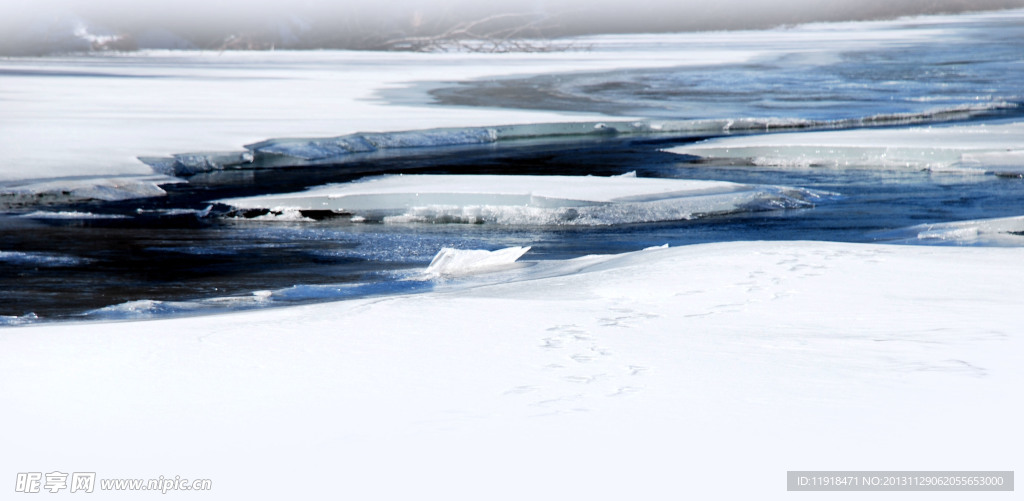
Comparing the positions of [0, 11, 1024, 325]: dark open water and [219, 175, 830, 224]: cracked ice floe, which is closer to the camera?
[0, 11, 1024, 325]: dark open water

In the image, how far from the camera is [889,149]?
31.2 ft

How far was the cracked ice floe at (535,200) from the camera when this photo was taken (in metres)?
6.91

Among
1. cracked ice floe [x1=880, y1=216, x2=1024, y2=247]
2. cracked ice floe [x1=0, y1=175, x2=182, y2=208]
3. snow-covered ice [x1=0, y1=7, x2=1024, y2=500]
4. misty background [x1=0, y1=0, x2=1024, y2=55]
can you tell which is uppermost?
misty background [x1=0, y1=0, x2=1024, y2=55]

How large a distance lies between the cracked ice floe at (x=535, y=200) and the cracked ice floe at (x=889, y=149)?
2.05 meters

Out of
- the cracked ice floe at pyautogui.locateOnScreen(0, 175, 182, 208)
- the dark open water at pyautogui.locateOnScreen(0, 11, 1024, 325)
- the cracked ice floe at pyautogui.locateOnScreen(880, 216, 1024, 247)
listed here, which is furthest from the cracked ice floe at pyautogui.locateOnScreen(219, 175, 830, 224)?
the cracked ice floe at pyautogui.locateOnScreen(880, 216, 1024, 247)

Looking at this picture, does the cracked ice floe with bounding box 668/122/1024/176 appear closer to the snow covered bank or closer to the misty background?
the snow covered bank

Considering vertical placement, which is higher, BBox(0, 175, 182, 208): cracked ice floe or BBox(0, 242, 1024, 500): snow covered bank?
BBox(0, 175, 182, 208): cracked ice floe

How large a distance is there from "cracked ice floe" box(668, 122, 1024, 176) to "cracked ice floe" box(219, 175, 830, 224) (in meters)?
2.05

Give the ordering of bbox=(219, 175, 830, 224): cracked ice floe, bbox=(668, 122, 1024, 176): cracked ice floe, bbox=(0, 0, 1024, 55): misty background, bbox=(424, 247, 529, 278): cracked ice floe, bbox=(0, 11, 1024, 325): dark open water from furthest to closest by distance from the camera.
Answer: bbox=(0, 0, 1024, 55): misty background → bbox=(668, 122, 1024, 176): cracked ice floe → bbox=(219, 175, 830, 224): cracked ice floe → bbox=(424, 247, 529, 278): cracked ice floe → bbox=(0, 11, 1024, 325): dark open water

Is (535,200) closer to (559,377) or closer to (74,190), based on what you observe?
(74,190)

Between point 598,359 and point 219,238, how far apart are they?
13.2ft

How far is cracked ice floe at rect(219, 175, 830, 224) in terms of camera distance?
6906mm

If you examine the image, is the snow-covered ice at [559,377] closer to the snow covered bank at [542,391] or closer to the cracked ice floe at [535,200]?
the snow covered bank at [542,391]

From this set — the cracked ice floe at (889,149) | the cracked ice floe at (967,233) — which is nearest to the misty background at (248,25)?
the cracked ice floe at (889,149)
